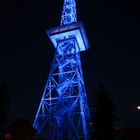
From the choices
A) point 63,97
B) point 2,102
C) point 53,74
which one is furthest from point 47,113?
point 2,102

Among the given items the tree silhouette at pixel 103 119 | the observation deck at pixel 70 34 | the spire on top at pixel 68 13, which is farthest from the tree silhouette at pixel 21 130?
the spire on top at pixel 68 13

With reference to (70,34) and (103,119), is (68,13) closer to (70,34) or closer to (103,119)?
(70,34)

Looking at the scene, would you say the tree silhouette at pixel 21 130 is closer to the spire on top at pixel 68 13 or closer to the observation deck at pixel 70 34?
the observation deck at pixel 70 34

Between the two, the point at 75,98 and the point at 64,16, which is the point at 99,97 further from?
the point at 64,16

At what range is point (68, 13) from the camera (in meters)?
40.6

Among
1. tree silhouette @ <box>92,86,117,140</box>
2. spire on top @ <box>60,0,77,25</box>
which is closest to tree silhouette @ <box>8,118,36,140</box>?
tree silhouette @ <box>92,86,117,140</box>

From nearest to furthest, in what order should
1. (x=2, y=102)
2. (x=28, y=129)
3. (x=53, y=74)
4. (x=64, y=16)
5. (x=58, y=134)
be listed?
(x=2, y=102), (x=28, y=129), (x=58, y=134), (x=53, y=74), (x=64, y=16)

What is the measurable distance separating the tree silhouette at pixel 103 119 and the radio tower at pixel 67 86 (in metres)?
9.01

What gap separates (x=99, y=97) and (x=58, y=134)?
1340 cm

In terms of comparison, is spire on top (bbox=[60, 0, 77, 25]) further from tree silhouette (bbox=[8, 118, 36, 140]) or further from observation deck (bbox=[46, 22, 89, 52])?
tree silhouette (bbox=[8, 118, 36, 140])

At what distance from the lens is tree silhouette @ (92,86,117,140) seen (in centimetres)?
1611

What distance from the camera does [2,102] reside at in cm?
1808

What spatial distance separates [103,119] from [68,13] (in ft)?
91.7

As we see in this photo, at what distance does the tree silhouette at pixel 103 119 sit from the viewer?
1611cm
